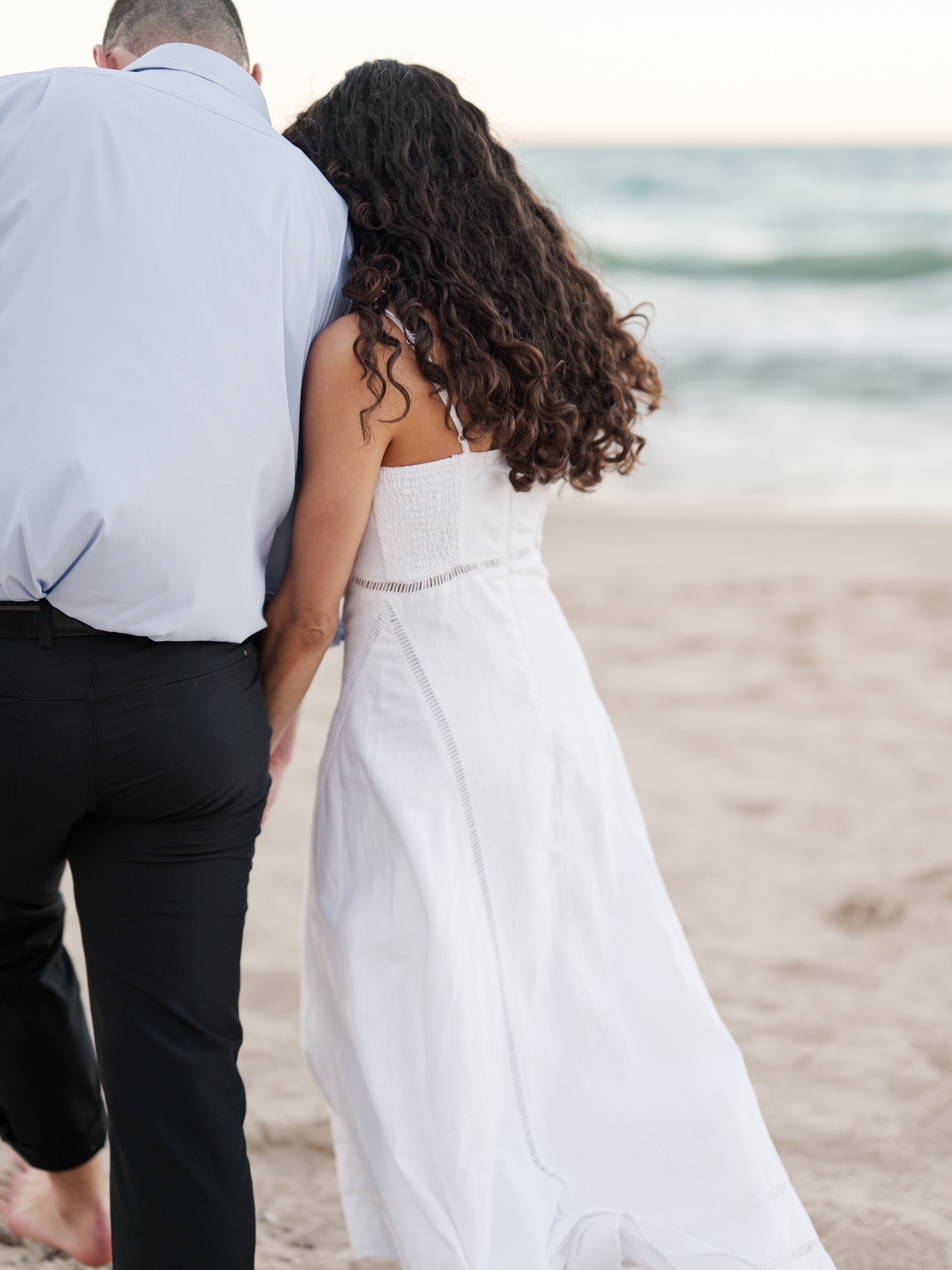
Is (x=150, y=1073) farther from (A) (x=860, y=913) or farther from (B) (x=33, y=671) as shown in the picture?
(A) (x=860, y=913)

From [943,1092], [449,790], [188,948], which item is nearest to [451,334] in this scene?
[449,790]

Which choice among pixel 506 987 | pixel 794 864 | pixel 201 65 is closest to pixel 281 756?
pixel 506 987

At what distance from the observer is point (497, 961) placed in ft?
5.41

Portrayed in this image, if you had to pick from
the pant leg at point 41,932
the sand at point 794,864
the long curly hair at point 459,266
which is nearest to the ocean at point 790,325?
the long curly hair at point 459,266

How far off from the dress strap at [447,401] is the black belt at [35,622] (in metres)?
0.53

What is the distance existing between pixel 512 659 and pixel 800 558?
16.5ft

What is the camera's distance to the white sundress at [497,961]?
5.18ft

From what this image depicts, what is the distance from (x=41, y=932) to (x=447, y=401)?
96 centimetres

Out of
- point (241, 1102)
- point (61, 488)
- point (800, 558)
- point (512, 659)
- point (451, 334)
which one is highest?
point (451, 334)

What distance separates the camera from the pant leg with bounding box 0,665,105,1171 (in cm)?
124

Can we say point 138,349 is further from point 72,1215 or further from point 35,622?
point 72,1215

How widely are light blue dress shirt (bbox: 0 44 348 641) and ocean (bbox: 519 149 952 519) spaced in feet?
1.95

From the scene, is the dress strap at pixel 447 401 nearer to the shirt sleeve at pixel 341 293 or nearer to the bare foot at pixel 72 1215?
the shirt sleeve at pixel 341 293

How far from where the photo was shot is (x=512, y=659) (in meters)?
1.66
